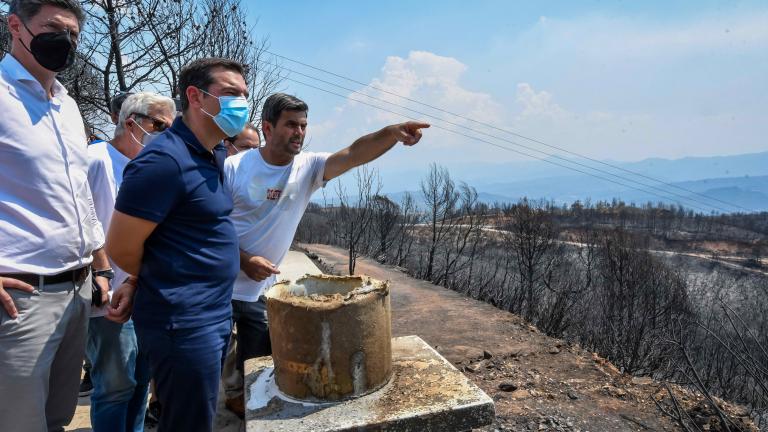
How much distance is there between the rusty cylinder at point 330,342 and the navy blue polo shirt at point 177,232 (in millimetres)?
425

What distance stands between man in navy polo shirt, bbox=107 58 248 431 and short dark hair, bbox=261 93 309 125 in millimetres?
817

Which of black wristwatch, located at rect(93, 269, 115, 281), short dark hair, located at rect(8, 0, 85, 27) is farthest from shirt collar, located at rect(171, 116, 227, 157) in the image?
black wristwatch, located at rect(93, 269, 115, 281)

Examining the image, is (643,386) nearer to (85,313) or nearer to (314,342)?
(314,342)

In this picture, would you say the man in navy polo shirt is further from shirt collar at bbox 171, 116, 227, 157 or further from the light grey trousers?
the light grey trousers

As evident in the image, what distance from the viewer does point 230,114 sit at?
78.2 inches

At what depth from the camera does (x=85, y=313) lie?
2.01 m

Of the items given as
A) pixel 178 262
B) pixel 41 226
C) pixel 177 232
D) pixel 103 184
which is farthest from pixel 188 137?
pixel 103 184

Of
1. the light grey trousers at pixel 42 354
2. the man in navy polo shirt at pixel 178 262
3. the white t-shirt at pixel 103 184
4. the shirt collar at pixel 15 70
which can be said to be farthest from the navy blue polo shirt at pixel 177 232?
the white t-shirt at pixel 103 184

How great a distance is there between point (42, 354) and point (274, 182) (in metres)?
1.29

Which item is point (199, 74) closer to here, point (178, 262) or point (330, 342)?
point (178, 262)

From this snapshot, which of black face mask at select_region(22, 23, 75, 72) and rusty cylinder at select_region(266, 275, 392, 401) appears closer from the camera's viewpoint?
black face mask at select_region(22, 23, 75, 72)

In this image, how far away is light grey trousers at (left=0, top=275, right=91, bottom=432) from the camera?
1659mm

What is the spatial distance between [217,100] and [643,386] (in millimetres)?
4834

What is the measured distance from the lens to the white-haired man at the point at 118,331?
2307mm
